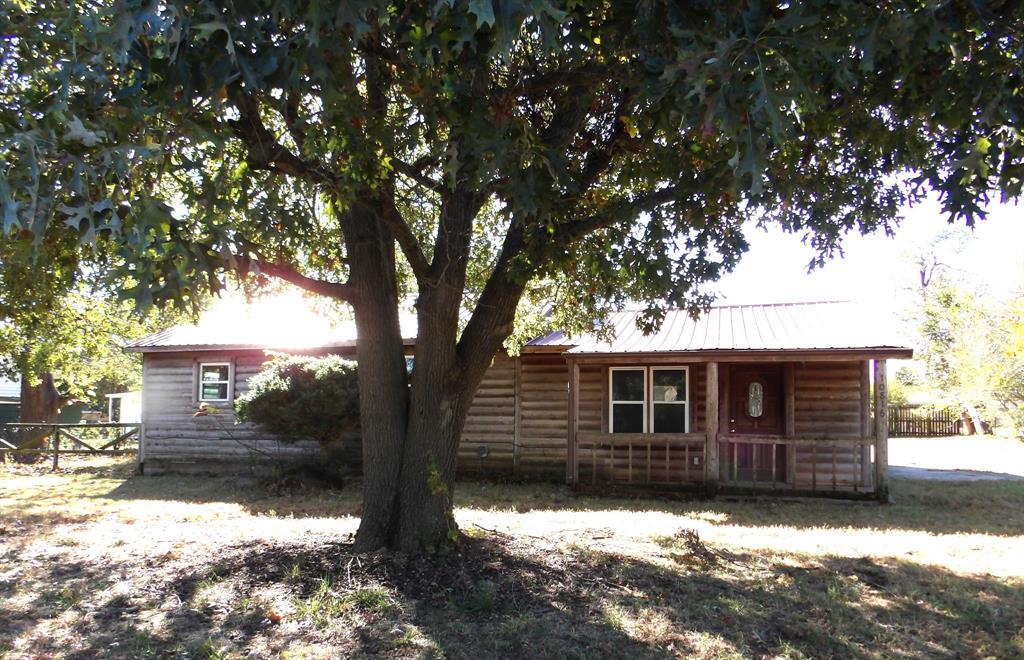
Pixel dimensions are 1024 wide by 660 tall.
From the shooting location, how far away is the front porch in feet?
41.6

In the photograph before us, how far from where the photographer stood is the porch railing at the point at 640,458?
13.4 meters

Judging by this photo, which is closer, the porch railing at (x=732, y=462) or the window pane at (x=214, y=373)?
the porch railing at (x=732, y=462)

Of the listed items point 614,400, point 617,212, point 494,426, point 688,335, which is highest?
point 617,212

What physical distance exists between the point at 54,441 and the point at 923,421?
34508 millimetres

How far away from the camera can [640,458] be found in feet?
47.2

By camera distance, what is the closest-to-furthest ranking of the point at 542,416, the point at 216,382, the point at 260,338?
1. the point at 542,416
2. the point at 260,338
3. the point at 216,382

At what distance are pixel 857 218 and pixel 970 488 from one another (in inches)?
395

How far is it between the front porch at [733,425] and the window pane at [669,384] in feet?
0.07

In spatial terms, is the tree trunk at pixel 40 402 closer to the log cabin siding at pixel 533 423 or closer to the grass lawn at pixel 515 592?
the log cabin siding at pixel 533 423

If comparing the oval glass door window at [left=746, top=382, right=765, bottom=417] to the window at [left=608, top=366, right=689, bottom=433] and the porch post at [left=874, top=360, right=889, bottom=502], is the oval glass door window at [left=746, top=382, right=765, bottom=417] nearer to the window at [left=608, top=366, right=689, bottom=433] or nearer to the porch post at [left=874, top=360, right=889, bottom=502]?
the window at [left=608, top=366, right=689, bottom=433]

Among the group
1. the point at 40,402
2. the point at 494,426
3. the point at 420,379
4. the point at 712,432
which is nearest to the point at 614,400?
the point at 712,432

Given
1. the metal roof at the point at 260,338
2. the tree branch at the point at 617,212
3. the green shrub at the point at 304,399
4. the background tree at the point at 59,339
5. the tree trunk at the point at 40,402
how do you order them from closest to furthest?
1. the tree branch at the point at 617,212
2. the background tree at the point at 59,339
3. the green shrub at the point at 304,399
4. the metal roof at the point at 260,338
5. the tree trunk at the point at 40,402

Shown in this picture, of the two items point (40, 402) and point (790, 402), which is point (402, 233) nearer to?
point (790, 402)

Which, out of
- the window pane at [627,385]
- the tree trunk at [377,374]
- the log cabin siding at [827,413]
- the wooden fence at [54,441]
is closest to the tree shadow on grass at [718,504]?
the log cabin siding at [827,413]
